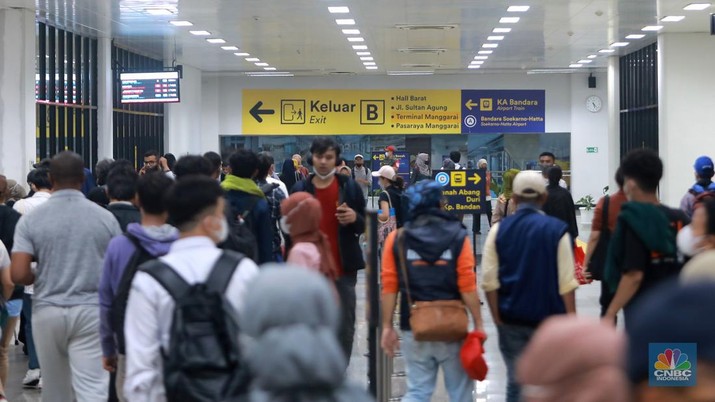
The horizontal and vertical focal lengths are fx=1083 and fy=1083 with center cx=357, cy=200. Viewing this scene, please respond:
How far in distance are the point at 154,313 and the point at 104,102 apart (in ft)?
70.2

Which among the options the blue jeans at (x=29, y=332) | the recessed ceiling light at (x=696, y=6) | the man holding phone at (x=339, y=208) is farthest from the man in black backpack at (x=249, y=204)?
the recessed ceiling light at (x=696, y=6)

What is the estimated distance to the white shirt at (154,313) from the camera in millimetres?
3746

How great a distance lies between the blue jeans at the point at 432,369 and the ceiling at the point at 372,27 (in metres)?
12.8

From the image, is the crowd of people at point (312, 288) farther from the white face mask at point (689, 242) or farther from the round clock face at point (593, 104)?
the round clock face at point (593, 104)

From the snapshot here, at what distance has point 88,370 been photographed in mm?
5996

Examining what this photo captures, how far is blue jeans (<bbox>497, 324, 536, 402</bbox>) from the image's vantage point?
582 cm

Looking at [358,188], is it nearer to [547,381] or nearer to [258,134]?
[547,381]

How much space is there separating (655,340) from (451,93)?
116 feet

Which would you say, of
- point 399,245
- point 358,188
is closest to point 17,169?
point 358,188

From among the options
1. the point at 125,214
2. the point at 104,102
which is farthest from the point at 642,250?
the point at 104,102

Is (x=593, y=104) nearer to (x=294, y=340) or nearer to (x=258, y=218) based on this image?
(x=258, y=218)

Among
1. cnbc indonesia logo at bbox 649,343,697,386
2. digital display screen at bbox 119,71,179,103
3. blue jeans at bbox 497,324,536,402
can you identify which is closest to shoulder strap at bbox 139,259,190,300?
cnbc indonesia logo at bbox 649,343,697,386

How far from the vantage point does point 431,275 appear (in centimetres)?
574

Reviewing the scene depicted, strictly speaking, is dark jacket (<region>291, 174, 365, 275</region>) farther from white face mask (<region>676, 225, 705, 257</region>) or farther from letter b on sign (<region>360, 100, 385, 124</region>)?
letter b on sign (<region>360, 100, 385, 124</region>)
